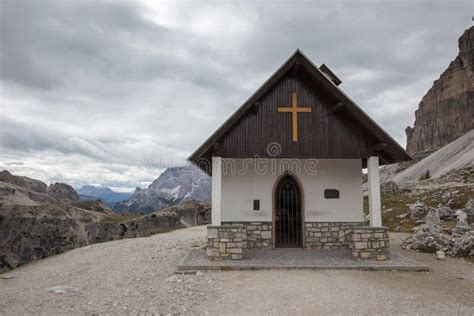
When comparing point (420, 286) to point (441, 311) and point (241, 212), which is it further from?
point (241, 212)

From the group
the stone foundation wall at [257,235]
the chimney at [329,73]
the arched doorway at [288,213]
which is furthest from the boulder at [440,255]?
the chimney at [329,73]

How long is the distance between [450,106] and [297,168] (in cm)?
11866

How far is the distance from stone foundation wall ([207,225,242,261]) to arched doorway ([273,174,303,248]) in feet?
8.06

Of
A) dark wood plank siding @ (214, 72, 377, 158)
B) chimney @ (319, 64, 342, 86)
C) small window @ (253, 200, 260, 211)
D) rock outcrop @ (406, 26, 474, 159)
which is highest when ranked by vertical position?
rock outcrop @ (406, 26, 474, 159)

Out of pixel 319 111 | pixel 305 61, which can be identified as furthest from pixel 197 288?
pixel 305 61

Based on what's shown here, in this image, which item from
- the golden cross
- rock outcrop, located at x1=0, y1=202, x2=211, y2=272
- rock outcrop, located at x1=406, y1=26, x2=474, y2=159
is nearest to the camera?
the golden cross

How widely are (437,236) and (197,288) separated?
32.7 ft

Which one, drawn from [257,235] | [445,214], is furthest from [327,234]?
[445,214]

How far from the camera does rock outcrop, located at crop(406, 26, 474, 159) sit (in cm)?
10306

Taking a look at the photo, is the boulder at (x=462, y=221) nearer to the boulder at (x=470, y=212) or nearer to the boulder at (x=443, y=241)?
the boulder at (x=443, y=241)

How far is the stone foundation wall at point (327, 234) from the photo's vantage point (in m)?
12.2

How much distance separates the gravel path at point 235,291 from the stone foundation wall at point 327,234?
2.92 m

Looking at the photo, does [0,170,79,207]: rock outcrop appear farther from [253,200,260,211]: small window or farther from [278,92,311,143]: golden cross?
[278,92,311,143]: golden cross

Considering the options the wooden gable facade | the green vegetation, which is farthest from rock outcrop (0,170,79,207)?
the green vegetation
